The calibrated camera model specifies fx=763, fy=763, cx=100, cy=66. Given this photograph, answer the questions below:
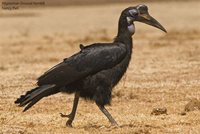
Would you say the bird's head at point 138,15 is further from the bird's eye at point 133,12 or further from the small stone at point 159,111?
the small stone at point 159,111

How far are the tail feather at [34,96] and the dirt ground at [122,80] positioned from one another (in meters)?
0.33

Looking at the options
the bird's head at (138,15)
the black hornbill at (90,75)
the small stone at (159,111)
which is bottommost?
the small stone at (159,111)

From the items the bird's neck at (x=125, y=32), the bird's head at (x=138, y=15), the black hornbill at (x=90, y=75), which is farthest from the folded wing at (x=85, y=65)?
the bird's head at (x=138, y=15)

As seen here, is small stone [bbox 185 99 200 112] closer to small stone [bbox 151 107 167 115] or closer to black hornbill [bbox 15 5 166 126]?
small stone [bbox 151 107 167 115]

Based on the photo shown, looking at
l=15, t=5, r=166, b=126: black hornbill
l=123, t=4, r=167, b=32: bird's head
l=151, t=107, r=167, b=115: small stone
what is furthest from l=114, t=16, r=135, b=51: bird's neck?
l=151, t=107, r=167, b=115: small stone

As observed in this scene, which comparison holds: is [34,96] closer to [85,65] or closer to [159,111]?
[85,65]

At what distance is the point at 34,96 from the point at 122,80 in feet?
18.4

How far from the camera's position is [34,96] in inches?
370

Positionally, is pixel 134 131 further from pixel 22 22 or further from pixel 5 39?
pixel 22 22

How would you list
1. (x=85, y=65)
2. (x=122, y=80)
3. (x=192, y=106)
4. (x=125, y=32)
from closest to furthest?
1. (x=85, y=65)
2. (x=125, y=32)
3. (x=192, y=106)
4. (x=122, y=80)

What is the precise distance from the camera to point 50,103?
41.0 ft

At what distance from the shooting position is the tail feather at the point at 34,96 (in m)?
9.39

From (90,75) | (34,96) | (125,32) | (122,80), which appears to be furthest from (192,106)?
(122,80)

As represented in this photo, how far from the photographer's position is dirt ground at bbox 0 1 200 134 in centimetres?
1022
